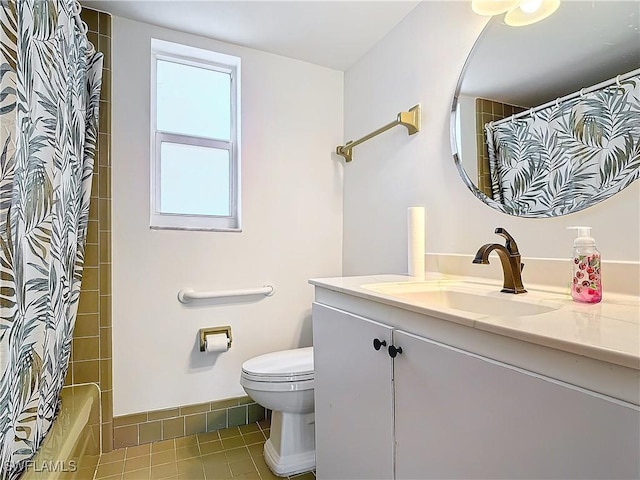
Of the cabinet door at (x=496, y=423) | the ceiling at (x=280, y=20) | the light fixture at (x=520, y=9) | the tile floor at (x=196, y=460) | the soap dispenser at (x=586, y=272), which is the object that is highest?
the ceiling at (x=280, y=20)

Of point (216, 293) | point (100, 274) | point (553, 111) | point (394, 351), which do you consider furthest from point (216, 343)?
point (553, 111)

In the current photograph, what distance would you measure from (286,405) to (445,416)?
94 centimetres

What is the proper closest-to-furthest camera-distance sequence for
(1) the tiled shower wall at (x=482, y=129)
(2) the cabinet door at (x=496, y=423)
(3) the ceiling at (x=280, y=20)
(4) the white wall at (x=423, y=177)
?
(2) the cabinet door at (x=496, y=423)
(4) the white wall at (x=423, y=177)
(1) the tiled shower wall at (x=482, y=129)
(3) the ceiling at (x=280, y=20)

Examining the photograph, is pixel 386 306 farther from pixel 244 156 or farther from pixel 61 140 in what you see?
pixel 244 156

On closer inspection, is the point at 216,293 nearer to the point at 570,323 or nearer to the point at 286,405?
the point at 286,405

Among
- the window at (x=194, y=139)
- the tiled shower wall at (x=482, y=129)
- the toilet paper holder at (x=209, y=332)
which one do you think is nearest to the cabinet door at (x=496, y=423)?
the tiled shower wall at (x=482, y=129)

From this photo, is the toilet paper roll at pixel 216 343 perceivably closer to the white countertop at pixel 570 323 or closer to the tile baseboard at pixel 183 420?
the tile baseboard at pixel 183 420

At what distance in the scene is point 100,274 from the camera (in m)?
1.75

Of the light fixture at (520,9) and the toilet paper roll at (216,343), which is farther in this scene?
the toilet paper roll at (216,343)

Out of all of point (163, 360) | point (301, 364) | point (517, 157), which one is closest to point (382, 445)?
point (301, 364)

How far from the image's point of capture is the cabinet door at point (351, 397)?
997 millimetres

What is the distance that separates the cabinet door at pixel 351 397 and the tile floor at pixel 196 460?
495mm

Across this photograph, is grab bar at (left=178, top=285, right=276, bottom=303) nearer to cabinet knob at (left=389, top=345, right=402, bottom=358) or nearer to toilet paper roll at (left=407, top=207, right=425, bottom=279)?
toilet paper roll at (left=407, top=207, right=425, bottom=279)

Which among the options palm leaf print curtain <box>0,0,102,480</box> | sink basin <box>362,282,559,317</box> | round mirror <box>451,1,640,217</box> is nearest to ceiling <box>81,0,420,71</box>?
palm leaf print curtain <box>0,0,102,480</box>
